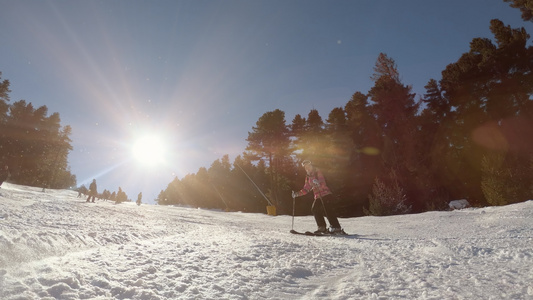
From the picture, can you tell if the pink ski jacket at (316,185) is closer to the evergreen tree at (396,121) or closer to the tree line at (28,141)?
the evergreen tree at (396,121)

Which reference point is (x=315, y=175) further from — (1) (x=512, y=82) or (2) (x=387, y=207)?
(1) (x=512, y=82)

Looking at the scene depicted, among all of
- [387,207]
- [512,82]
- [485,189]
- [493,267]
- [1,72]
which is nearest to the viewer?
[493,267]

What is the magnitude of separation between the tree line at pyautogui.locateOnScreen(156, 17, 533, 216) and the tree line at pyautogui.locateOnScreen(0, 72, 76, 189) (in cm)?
3829

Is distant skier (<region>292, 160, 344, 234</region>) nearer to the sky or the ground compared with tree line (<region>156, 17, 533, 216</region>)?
nearer to the ground

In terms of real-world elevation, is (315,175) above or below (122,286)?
above

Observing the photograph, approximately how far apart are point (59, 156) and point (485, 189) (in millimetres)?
66080

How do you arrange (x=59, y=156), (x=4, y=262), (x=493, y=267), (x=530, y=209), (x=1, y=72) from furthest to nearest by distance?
(x=59, y=156)
(x=1, y=72)
(x=530, y=209)
(x=493, y=267)
(x=4, y=262)

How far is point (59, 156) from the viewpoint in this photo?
53.6 m

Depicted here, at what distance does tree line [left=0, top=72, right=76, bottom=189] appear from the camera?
43688 millimetres

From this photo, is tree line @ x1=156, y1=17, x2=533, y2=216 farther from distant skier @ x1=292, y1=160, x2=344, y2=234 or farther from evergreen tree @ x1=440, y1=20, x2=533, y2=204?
distant skier @ x1=292, y1=160, x2=344, y2=234

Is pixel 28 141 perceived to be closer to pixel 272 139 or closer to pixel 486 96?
pixel 272 139

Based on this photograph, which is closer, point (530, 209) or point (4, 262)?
point (4, 262)

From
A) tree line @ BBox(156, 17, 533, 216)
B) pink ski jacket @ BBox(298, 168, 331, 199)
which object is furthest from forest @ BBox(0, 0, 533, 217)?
pink ski jacket @ BBox(298, 168, 331, 199)

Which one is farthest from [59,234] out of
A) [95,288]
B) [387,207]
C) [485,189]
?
[485,189]
